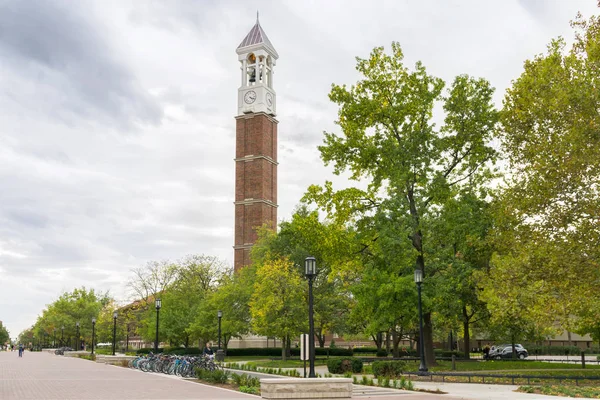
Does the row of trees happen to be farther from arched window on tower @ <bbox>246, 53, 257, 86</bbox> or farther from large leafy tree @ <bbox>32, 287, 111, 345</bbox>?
large leafy tree @ <bbox>32, 287, 111, 345</bbox>

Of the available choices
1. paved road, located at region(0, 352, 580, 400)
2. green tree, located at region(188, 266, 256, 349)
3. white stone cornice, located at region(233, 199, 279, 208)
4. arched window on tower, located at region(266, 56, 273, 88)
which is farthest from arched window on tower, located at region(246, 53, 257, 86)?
paved road, located at region(0, 352, 580, 400)

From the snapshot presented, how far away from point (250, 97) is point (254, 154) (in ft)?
29.4

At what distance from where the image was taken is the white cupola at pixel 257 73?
79938 millimetres

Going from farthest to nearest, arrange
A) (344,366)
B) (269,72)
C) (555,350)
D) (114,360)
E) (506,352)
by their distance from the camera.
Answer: (269,72) → (555,350) → (506,352) → (114,360) → (344,366)

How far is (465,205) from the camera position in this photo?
30.4m

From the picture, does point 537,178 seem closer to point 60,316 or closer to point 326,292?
point 326,292

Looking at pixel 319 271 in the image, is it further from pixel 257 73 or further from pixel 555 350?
pixel 257 73

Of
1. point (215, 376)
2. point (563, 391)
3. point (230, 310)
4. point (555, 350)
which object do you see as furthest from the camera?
point (555, 350)

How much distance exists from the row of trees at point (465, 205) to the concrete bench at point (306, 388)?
10.9 m

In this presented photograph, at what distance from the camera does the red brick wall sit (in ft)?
245

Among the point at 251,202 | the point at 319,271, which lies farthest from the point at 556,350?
the point at 251,202

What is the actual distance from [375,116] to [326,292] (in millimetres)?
19199

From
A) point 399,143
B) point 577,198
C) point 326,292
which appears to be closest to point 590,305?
point 577,198

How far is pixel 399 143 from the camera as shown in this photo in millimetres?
31375
